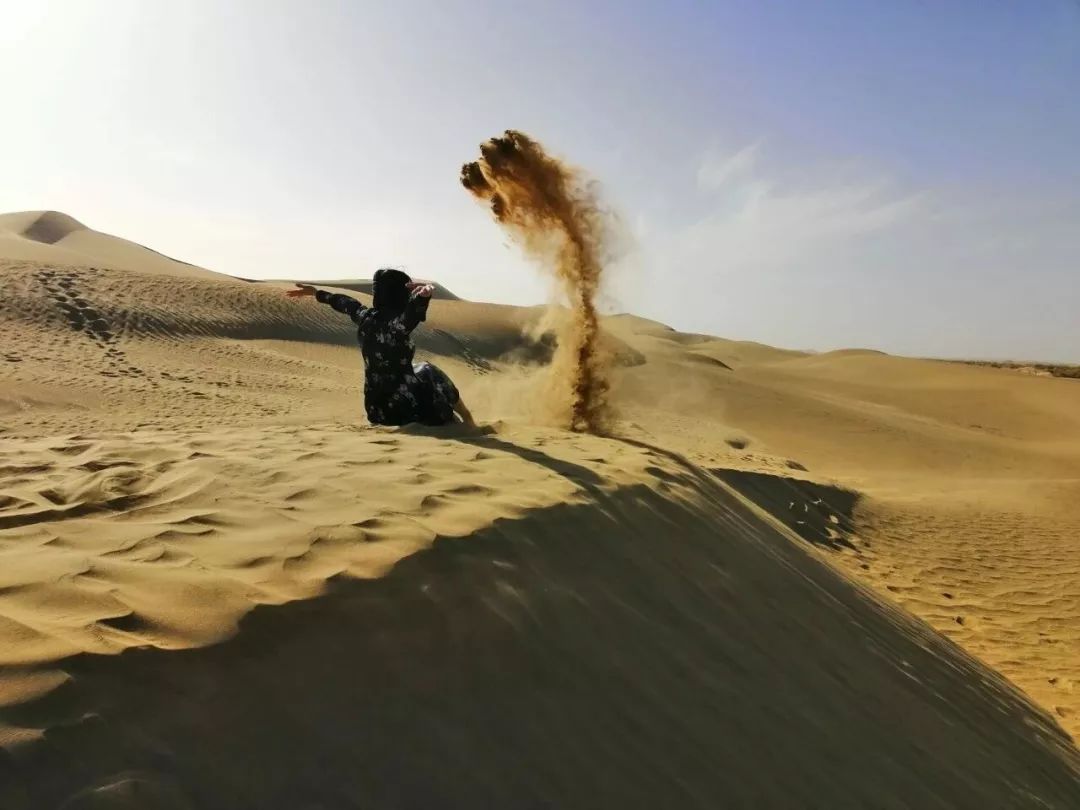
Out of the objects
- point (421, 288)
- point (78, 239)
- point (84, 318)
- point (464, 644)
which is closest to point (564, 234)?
point (421, 288)

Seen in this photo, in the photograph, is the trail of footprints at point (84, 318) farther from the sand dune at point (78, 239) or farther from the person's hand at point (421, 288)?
the sand dune at point (78, 239)

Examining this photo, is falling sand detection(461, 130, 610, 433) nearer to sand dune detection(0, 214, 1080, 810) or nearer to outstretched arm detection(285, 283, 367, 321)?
sand dune detection(0, 214, 1080, 810)

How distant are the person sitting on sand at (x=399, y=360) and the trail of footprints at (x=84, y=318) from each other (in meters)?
7.83

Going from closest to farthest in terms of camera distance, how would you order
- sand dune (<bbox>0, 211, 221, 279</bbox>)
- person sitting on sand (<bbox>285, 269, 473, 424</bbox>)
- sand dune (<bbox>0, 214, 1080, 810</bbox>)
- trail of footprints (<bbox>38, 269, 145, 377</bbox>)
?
sand dune (<bbox>0, 214, 1080, 810</bbox>)
person sitting on sand (<bbox>285, 269, 473, 424</bbox>)
trail of footprints (<bbox>38, 269, 145, 377</bbox>)
sand dune (<bbox>0, 211, 221, 279</bbox>)

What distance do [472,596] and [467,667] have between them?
1.09ft

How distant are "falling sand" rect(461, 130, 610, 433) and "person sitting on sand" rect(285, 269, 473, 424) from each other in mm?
1750

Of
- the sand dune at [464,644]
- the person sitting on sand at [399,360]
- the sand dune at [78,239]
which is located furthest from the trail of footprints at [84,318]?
the sand dune at [78,239]

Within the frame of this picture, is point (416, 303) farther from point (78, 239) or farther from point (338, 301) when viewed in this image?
point (78, 239)

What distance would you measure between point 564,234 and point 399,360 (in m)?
2.42

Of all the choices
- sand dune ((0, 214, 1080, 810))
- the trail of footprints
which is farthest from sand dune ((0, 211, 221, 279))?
sand dune ((0, 214, 1080, 810))

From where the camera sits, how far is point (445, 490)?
3434 millimetres

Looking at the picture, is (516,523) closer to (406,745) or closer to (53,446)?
(406,745)

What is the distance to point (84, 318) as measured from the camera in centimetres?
1451

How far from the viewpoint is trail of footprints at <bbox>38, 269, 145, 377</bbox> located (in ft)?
40.4
